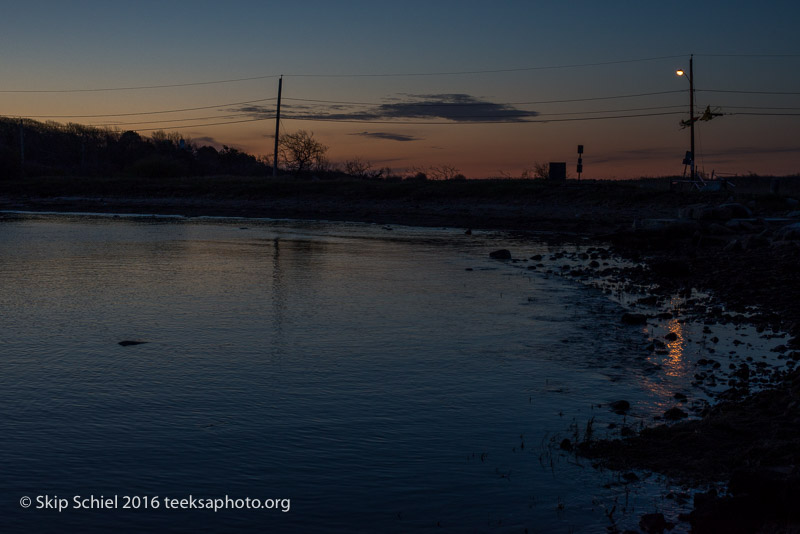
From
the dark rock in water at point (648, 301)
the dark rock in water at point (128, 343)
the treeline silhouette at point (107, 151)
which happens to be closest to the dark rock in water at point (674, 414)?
the dark rock in water at point (128, 343)

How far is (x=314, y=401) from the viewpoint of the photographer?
819cm

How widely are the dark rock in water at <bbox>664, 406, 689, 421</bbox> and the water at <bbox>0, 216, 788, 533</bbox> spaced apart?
461mm

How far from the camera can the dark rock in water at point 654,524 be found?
16.6 ft

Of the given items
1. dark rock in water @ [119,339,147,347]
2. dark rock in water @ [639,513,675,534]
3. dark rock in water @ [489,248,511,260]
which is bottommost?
dark rock in water @ [639,513,675,534]

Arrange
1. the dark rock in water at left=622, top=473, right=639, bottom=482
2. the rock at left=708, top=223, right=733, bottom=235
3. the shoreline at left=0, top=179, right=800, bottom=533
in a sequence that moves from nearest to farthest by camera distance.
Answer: the shoreline at left=0, top=179, right=800, bottom=533, the dark rock in water at left=622, top=473, right=639, bottom=482, the rock at left=708, top=223, right=733, bottom=235

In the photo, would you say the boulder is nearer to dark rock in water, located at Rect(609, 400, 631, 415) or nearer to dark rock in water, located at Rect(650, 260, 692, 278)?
dark rock in water, located at Rect(609, 400, 631, 415)

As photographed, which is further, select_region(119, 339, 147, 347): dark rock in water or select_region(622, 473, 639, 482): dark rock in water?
select_region(119, 339, 147, 347): dark rock in water

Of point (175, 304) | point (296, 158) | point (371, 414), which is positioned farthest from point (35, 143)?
point (371, 414)

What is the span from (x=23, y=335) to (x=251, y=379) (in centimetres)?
435

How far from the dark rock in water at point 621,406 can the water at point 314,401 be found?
7.0 inches

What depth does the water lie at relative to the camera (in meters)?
5.64


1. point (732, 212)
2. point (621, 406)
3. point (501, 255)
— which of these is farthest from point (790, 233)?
point (621, 406)

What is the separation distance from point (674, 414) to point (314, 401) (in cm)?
363

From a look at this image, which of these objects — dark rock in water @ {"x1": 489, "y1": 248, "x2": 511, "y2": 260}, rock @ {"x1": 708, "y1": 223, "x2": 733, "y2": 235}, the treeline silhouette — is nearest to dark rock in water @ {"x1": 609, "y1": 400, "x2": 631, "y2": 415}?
dark rock in water @ {"x1": 489, "y1": 248, "x2": 511, "y2": 260}
